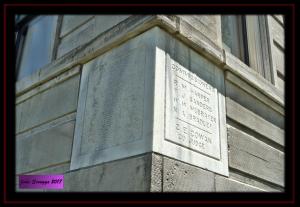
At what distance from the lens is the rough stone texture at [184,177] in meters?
3.16

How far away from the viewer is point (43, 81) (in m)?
5.09

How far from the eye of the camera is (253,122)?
477 cm

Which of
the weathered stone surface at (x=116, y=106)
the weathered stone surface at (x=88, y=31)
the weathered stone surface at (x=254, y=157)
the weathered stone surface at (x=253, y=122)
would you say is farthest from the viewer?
the weathered stone surface at (x=88, y=31)

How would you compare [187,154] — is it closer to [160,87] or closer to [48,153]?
[160,87]

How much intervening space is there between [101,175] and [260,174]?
224cm

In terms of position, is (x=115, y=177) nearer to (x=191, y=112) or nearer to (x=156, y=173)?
(x=156, y=173)

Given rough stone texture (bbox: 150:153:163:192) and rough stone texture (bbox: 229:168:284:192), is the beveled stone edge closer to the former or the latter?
rough stone texture (bbox: 229:168:284:192)

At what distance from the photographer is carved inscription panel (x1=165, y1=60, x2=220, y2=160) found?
11.3 feet

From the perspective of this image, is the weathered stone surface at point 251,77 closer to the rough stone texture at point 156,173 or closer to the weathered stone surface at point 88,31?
the weathered stone surface at point 88,31

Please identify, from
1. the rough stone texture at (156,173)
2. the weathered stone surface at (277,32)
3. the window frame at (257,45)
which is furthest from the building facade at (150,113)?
the weathered stone surface at (277,32)

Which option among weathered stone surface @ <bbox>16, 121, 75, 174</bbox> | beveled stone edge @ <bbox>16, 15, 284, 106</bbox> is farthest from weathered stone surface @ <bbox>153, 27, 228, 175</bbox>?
weathered stone surface @ <bbox>16, 121, 75, 174</bbox>

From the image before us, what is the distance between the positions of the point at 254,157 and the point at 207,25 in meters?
1.88

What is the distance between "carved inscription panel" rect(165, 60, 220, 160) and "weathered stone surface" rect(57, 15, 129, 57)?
1182 mm
